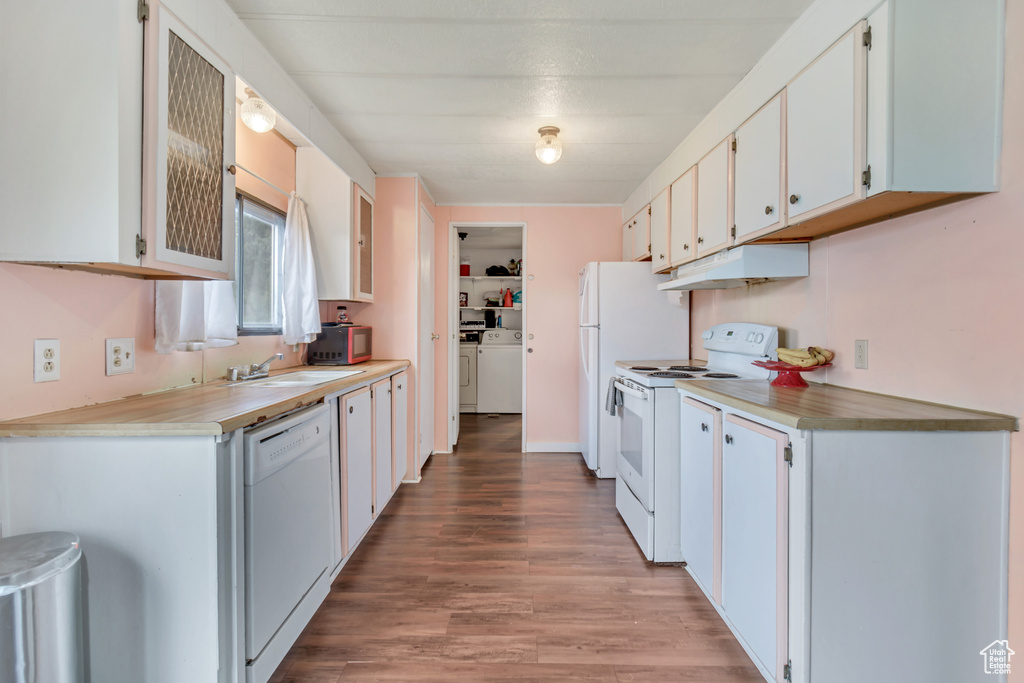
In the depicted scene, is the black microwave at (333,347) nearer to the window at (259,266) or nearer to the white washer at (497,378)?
the window at (259,266)

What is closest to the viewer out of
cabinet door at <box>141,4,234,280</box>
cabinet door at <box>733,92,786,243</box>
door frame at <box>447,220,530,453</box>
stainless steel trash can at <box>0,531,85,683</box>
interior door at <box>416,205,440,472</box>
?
stainless steel trash can at <box>0,531,85,683</box>

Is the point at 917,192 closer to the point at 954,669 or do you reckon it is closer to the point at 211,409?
the point at 954,669

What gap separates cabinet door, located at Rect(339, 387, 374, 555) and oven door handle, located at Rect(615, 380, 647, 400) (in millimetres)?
1460

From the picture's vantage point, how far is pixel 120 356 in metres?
1.50

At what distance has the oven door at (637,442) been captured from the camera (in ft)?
7.14

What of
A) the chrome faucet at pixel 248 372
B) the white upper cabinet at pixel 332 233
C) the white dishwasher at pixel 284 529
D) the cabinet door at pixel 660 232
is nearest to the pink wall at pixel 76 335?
the chrome faucet at pixel 248 372

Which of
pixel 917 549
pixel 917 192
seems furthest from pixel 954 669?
pixel 917 192

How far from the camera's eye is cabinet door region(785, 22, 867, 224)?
1.35 m

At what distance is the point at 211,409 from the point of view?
4.39 feet

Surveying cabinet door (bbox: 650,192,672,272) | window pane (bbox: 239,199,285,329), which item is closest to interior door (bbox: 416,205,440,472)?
window pane (bbox: 239,199,285,329)

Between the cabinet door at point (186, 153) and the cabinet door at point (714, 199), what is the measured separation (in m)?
2.20

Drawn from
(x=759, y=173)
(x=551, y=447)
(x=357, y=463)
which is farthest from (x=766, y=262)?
(x=551, y=447)

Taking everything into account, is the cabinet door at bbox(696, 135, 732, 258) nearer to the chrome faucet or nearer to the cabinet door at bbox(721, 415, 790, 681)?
the cabinet door at bbox(721, 415, 790, 681)

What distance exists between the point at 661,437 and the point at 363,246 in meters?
2.35
